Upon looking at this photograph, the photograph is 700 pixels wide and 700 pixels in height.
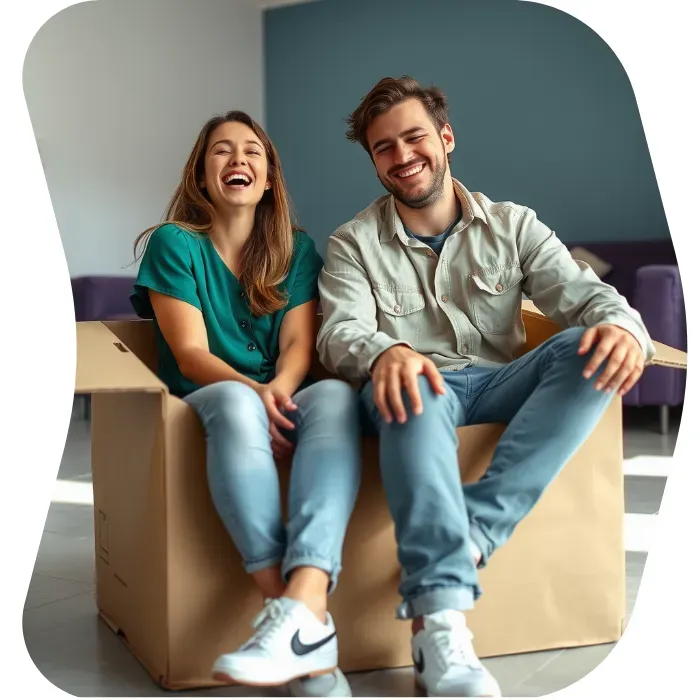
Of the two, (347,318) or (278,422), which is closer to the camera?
(278,422)

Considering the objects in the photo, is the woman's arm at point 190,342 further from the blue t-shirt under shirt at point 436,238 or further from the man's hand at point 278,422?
the blue t-shirt under shirt at point 436,238

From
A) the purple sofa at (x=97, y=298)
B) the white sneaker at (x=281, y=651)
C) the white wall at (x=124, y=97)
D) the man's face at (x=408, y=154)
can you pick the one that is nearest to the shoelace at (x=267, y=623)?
the white sneaker at (x=281, y=651)

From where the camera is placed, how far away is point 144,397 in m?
1.19

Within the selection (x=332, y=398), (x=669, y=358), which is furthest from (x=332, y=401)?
(x=669, y=358)

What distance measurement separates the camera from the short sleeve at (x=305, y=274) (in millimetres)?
1465

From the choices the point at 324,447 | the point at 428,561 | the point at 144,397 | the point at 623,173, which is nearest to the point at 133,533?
the point at 144,397

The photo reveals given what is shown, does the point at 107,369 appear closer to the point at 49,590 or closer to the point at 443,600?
the point at 443,600

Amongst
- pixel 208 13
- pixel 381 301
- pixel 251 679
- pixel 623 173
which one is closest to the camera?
pixel 251 679

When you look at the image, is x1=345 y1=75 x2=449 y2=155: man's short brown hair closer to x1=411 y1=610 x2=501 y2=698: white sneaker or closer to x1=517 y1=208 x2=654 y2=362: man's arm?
x1=517 y1=208 x2=654 y2=362: man's arm

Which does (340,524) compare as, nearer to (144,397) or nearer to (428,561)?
(428,561)

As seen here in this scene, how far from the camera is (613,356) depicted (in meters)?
1.15

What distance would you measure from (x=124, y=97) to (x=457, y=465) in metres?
3.52

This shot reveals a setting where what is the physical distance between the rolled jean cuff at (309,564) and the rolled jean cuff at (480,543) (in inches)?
6.5

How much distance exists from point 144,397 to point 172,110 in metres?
3.45
